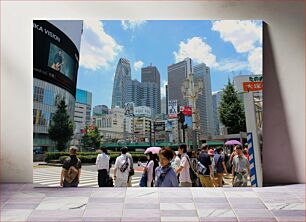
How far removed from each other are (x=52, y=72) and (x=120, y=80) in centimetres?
100

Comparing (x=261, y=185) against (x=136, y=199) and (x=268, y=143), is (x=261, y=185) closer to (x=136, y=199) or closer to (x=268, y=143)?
(x=268, y=143)

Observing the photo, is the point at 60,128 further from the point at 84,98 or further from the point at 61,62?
the point at 61,62

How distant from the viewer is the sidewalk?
8.11 ft

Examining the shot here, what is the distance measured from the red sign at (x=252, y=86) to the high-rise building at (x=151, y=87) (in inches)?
52.5

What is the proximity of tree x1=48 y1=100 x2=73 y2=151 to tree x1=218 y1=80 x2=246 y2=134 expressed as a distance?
2376mm

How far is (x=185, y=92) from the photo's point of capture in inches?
157

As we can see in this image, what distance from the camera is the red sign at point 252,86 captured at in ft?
12.4

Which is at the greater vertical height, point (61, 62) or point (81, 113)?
point (61, 62)

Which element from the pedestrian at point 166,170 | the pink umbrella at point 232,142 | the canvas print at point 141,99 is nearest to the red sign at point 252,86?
the canvas print at point 141,99

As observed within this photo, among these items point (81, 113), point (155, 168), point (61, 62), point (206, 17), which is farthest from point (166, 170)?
point (61, 62)

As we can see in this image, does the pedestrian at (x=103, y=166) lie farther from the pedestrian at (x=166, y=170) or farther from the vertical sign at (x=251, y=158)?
the vertical sign at (x=251, y=158)

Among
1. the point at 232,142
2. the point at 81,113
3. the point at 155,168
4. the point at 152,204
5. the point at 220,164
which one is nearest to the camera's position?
the point at 152,204

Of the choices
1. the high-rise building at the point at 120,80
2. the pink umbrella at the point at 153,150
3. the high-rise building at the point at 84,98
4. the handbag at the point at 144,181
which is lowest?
the handbag at the point at 144,181

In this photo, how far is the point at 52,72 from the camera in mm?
3812
